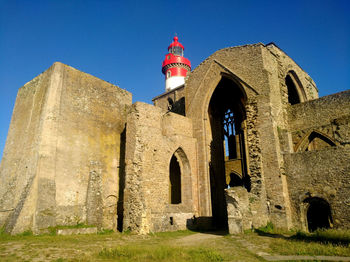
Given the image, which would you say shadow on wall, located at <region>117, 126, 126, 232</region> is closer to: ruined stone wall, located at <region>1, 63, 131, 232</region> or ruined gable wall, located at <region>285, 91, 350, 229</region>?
ruined stone wall, located at <region>1, 63, 131, 232</region>

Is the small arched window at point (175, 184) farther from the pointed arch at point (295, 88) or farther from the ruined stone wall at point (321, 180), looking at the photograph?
the pointed arch at point (295, 88)

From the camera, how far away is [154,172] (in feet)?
43.7

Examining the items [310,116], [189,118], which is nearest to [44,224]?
[189,118]

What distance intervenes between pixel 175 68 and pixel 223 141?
73.6 ft

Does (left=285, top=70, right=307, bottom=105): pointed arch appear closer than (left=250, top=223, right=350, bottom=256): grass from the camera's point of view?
No

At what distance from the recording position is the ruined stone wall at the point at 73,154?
11664 millimetres

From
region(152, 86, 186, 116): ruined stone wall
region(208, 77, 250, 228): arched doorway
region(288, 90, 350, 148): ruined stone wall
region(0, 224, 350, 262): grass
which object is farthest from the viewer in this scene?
region(152, 86, 186, 116): ruined stone wall

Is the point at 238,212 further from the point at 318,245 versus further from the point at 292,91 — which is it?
the point at 292,91

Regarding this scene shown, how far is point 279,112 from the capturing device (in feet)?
46.8

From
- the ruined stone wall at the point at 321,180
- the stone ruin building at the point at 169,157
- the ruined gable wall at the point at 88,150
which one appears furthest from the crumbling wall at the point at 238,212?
the ruined gable wall at the point at 88,150

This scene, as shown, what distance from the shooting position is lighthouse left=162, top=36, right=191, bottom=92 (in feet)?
124

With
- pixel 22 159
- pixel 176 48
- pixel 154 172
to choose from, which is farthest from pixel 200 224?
A: pixel 176 48

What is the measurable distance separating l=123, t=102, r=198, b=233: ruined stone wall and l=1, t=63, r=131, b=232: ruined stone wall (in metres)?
1.99

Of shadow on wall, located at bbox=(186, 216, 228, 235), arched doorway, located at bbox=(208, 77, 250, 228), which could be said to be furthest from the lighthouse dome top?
shadow on wall, located at bbox=(186, 216, 228, 235)
